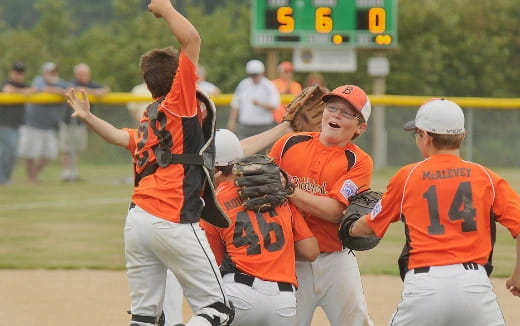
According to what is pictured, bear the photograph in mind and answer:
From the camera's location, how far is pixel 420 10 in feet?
108

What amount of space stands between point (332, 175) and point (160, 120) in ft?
3.10

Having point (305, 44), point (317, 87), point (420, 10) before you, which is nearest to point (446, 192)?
point (317, 87)

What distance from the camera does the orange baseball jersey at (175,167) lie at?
228 inches

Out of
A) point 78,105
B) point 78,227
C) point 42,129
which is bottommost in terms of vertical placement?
point 78,227

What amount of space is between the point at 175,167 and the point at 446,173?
1427 mm

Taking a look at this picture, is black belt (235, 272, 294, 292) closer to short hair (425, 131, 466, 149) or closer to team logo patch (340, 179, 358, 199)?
team logo patch (340, 179, 358, 199)

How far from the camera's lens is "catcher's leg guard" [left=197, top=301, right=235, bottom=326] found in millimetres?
5590

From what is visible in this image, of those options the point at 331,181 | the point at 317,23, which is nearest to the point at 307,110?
the point at 331,181

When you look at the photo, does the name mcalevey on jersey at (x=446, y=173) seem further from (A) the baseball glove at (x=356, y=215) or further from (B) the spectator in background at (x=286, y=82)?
(B) the spectator in background at (x=286, y=82)

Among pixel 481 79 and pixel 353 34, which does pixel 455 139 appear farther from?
pixel 481 79

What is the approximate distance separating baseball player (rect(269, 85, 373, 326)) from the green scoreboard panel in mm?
12260

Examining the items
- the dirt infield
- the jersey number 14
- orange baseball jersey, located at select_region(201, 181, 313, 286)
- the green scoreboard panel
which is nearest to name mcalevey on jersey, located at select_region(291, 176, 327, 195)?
orange baseball jersey, located at select_region(201, 181, 313, 286)

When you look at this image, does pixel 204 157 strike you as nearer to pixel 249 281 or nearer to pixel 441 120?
pixel 249 281

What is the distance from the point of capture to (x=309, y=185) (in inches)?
238
